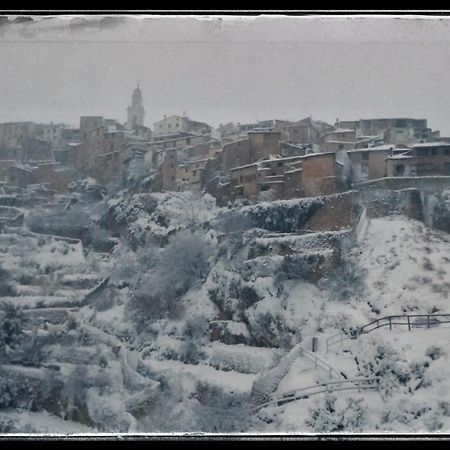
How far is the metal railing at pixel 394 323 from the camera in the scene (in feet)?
20.0

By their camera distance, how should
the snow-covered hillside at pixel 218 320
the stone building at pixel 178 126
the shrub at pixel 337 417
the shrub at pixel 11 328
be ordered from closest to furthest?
1. the shrub at pixel 337 417
2. the snow-covered hillside at pixel 218 320
3. the shrub at pixel 11 328
4. the stone building at pixel 178 126

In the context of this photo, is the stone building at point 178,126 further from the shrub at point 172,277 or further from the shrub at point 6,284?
the shrub at point 6,284

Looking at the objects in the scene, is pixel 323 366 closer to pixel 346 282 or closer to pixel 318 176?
pixel 346 282

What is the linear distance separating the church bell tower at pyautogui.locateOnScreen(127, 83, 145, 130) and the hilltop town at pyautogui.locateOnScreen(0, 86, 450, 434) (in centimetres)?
1

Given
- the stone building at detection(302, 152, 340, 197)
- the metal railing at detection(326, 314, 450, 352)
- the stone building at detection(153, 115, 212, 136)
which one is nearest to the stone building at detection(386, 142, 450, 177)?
the stone building at detection(302, 152, 340, 197)

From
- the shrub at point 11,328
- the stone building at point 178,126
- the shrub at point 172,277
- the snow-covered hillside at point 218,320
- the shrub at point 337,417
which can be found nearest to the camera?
the shrub at point 337,417

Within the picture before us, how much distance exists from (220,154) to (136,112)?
78 cm

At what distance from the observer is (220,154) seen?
6.58 meters

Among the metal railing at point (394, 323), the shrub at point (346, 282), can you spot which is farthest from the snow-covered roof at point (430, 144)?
the metal railing at point (394, 323)

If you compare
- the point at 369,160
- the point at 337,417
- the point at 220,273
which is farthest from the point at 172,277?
the point at 369,160

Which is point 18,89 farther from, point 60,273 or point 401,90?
point 401,90

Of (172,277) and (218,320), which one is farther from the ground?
(172,277)

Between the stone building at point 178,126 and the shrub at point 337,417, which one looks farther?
the stone building at point 178,126
